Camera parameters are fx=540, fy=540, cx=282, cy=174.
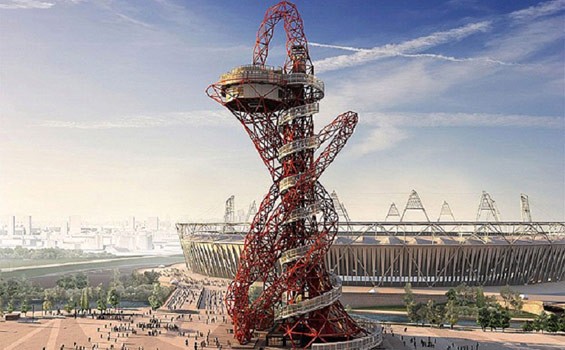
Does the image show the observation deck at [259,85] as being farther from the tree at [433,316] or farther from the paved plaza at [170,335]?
the tree at [433,316]

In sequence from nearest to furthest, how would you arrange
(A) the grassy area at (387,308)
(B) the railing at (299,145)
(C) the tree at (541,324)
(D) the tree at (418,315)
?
(B) the railing at (299,145) → (C) the tree at (541,324) → (D) the tree at (418,315) → (A) the grassy area at (387,308)

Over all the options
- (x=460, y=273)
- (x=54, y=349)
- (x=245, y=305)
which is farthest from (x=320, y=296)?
(x=460, y=273)

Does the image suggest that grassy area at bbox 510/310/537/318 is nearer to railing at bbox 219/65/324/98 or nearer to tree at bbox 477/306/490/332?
tree at bbox 477/306/490/332

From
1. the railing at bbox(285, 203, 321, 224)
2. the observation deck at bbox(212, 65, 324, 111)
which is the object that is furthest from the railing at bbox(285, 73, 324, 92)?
the railing at bbox(285, 203, 321, 224)

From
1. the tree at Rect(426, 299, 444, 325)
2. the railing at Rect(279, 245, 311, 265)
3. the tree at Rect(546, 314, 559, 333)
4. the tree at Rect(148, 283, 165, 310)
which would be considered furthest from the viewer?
the tree at Rect(148, 283, 165, 310)

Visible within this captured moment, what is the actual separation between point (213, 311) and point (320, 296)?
44021 millimetres

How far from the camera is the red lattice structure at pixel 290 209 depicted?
53.3m

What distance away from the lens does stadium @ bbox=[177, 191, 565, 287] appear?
118500 mm

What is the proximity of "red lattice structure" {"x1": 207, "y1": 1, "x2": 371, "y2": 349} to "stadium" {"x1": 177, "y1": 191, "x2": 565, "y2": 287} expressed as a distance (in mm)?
64036

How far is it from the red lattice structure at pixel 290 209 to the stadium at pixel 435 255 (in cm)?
6404

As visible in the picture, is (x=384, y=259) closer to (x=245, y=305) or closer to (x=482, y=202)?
(x=482, y=202)

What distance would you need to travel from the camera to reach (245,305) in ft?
181

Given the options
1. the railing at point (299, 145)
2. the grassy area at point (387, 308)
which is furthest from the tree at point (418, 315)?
the railing at point (299, 145)

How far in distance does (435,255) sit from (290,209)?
2920 inches
